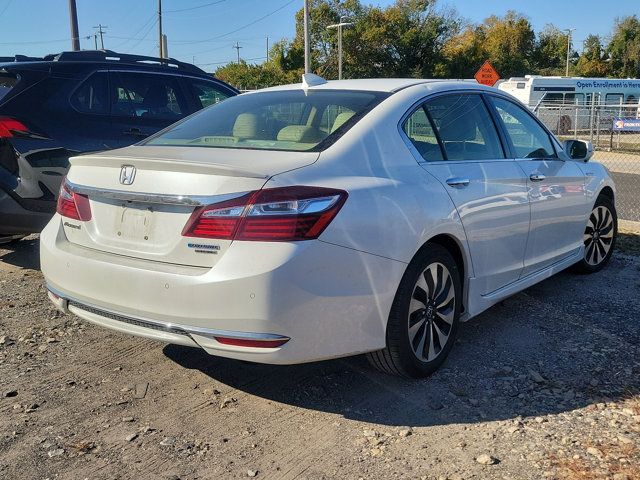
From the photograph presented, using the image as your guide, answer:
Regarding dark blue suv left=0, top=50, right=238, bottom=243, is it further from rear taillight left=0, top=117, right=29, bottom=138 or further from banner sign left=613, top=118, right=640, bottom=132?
banner sign left=613, top=118, right=640, bottom=132

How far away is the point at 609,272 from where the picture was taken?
5938mm

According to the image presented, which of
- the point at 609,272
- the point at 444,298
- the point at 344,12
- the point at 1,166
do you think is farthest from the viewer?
the point at 344,12

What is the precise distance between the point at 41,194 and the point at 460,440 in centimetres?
382

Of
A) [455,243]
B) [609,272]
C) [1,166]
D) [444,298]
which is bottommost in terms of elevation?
[609,272]

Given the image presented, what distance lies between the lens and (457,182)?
371 centimetres

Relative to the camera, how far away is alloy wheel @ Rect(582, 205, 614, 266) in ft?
18.6

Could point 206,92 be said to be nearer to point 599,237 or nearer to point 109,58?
point 109,58

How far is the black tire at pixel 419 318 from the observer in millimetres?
3293

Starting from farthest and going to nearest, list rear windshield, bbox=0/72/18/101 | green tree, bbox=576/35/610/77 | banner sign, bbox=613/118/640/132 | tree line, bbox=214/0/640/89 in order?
green tree, bbox=576/35/610/77
tree line, bbox=214/0/640/89
banner sign, bbox=613/118/640/132
rear windshield, bbox=0/72/18/101

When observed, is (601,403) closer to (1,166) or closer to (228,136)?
(228,136)

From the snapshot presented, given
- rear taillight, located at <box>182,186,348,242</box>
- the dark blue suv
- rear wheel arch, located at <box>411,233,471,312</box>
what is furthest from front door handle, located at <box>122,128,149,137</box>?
rear wheel arch, located at <box>411,233,471,312</box>

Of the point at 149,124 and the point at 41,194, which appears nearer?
the point at 41,194

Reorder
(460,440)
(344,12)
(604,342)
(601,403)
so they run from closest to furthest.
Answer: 1. (460,440)
2. (601,403)
3. (604,342)
4. (344,12)

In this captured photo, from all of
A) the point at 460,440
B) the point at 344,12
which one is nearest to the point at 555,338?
the point at 460,440
